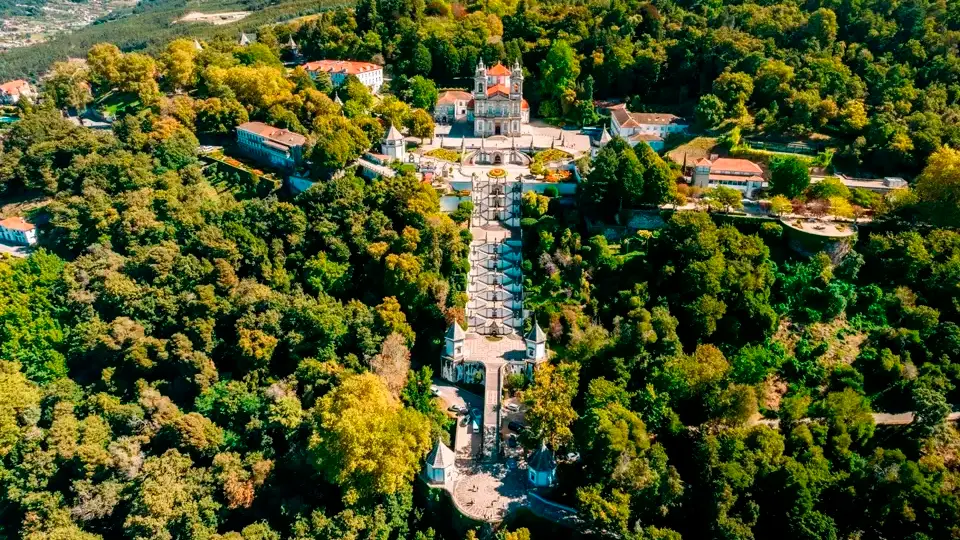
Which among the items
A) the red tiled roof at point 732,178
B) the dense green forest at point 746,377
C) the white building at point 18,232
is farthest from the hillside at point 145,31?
the dense green forest at point 746,377

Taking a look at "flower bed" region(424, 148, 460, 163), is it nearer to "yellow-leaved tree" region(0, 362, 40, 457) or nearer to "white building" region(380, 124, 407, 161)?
"white building" region(380, 124, 407, 161)

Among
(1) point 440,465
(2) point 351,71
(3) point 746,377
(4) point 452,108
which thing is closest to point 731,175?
(3) point 746,377

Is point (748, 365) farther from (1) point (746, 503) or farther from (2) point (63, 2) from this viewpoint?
(2) point (63, 2)

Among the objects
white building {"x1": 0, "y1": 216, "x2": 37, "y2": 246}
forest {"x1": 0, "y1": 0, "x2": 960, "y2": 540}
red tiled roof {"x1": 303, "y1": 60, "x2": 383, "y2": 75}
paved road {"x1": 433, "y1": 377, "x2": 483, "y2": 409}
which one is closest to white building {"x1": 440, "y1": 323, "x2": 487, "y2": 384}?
paved road {"x1": 433, "y1": 377, "x2": 483, "y2": 409}

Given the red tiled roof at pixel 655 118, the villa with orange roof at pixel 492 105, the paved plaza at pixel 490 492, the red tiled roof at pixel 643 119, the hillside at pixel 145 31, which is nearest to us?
the paved plaza at pixel 490 492

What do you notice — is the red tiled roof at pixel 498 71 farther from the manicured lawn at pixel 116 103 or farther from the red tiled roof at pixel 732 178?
the manicured lawn at pixel 116 103

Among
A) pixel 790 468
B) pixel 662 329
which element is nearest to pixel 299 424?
pixel 662 329
